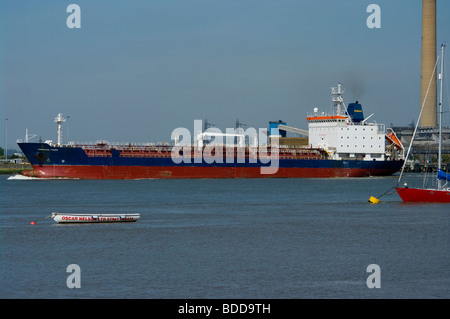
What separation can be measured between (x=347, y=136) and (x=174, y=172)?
71.3ft

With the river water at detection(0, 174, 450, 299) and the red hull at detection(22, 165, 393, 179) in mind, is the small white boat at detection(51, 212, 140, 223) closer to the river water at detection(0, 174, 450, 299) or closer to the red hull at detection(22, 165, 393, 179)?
the river water at detection(0, 174, 450, 299)

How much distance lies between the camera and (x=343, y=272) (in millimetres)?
19750

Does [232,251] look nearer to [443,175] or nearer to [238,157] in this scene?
[443,175]

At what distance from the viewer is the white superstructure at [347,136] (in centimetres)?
7556

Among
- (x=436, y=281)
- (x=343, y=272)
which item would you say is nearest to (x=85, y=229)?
(x=343, y=272)

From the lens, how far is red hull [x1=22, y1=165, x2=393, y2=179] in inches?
2480

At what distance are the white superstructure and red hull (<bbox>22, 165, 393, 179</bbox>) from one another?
2112 mm

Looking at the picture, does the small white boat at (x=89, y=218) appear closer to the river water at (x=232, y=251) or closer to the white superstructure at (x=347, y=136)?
the river water at (x=232, y=251)

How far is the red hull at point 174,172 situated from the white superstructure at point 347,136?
2112 millimetres

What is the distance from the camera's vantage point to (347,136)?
75.6 meters

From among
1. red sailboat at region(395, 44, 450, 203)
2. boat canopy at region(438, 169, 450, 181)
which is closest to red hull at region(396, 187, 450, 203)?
red sailboat at region(395, 44, 450, 203)

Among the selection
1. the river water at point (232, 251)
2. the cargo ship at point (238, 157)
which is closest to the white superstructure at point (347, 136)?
the cargo ship at point (238, 157)

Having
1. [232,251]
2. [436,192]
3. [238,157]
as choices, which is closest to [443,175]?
[436,192]

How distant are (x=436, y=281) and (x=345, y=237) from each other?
8.47m
